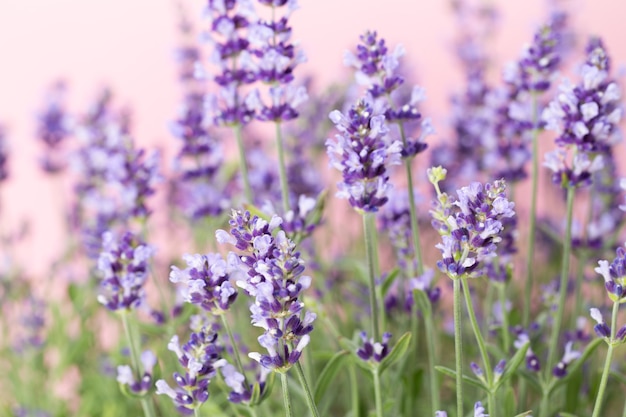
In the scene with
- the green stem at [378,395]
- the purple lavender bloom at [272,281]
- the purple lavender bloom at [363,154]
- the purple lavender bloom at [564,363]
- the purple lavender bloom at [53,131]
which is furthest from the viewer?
the purple lavender bloom at [53,131]

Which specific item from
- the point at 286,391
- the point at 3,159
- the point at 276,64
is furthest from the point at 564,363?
the point at 3,159

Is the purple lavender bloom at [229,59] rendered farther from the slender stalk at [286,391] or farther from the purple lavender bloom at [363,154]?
the slender stalk at [286,391]

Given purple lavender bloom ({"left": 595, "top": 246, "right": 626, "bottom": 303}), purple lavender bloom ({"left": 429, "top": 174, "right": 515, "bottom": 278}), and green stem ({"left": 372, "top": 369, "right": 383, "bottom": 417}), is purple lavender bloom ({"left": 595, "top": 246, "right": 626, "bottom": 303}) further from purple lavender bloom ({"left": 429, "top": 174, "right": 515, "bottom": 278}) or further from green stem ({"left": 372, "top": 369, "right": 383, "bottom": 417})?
green stem ({"left": 372, "top": 369, "right": 383, "bottom": 417})

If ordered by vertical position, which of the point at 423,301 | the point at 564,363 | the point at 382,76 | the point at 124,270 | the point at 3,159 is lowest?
the point at 564,363

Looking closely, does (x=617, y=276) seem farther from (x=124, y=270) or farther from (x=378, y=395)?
(x=124, y=270)

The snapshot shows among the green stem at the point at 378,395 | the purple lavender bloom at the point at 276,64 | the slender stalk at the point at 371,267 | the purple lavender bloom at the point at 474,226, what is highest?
the purple lavender bloom at the point at 276,64

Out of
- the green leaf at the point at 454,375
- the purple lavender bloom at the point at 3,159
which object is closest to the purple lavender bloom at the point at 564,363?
Answer: the green leaf at the point at 454,375
